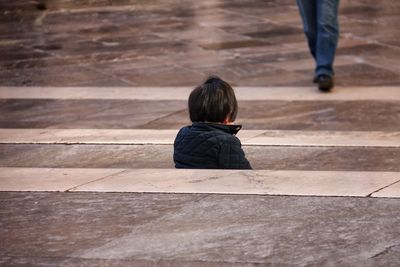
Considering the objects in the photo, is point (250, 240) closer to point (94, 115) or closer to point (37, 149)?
point (37, 149)

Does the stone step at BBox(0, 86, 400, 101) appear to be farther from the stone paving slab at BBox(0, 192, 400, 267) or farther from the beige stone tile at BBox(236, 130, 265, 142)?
the stone paving slab at BBox(0, 192, 400, 267)

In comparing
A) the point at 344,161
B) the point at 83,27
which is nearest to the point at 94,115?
the point at 344,161

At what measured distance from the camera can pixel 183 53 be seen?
38.8 ft

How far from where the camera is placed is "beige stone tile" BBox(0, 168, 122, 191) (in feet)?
20.0

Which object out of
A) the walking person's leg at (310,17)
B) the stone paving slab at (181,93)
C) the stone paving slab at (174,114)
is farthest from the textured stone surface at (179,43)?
the stone paving slab at (174,114)

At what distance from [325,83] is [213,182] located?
3.77m

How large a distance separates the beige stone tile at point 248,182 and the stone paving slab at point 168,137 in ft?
4.28

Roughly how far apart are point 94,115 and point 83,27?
557cm

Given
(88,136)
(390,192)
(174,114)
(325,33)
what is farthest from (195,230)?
(325,33)

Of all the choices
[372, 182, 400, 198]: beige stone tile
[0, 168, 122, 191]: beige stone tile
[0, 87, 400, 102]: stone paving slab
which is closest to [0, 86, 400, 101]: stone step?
[0, 87, 400, 102]: stone paving slab

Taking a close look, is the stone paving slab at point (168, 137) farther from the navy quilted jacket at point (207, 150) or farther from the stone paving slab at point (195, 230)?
the stone paving slab at point (195, 230)

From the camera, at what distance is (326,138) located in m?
7.65

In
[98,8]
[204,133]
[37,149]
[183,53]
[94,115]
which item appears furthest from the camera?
[98,8]

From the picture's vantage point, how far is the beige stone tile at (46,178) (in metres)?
6.10
